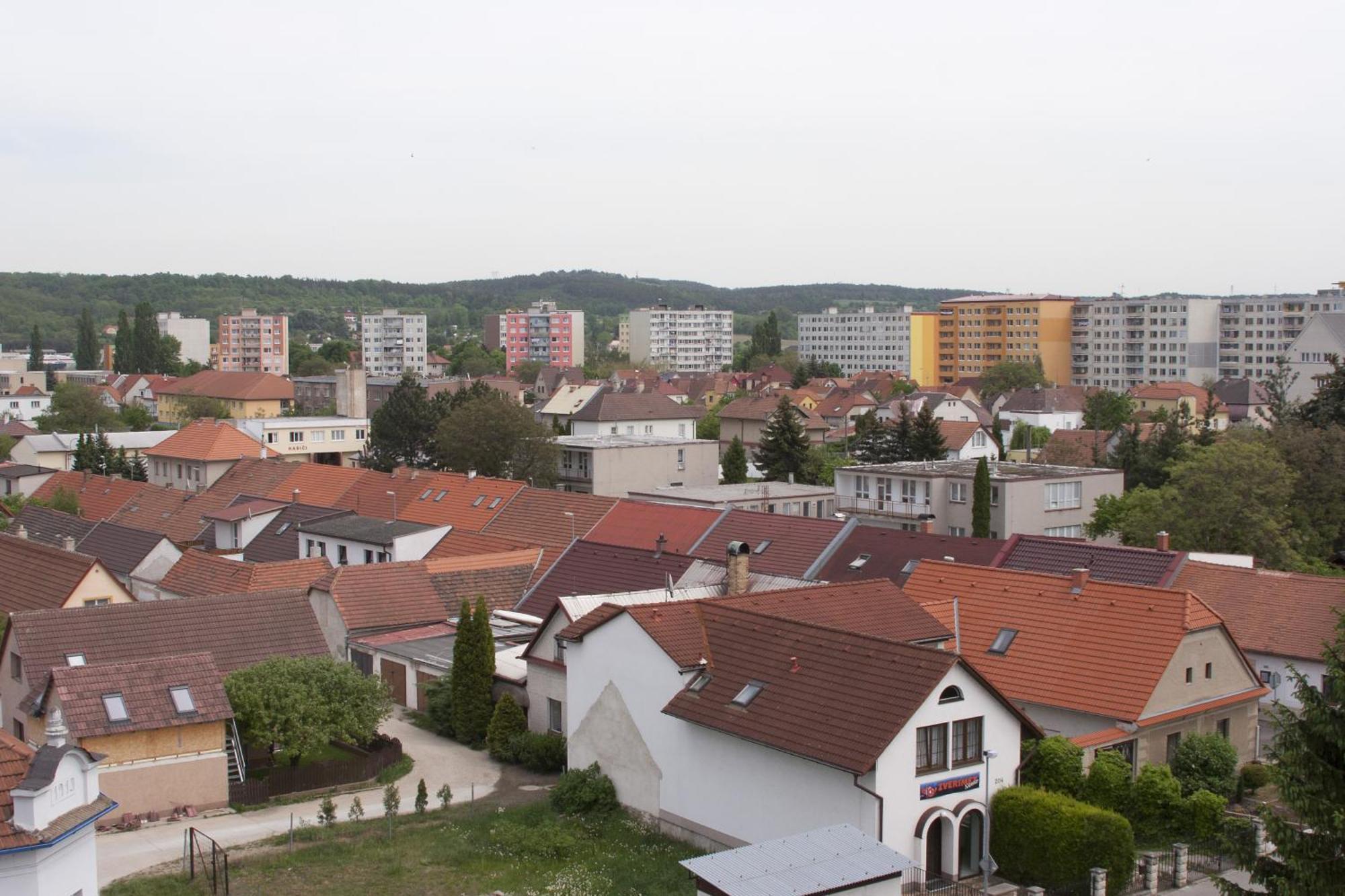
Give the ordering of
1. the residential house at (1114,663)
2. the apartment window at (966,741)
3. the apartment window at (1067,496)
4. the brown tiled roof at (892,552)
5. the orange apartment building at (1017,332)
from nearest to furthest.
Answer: the apartment window at (966,741), the residential house at (1114,663), the brown tiled roof at (892,552), the apartment window at (1067,496), the orange apartment building at (1017,332)

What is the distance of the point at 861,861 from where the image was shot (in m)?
17.6

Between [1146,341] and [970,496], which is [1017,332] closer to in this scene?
[1146,341]

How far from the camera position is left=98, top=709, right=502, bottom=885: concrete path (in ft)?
74.0

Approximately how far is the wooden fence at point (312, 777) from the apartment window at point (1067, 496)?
3416cm

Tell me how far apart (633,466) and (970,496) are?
61.2ft

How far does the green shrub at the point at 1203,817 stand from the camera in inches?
Answer: 887

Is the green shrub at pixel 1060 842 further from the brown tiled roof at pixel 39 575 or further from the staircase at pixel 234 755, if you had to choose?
the brown tiled roof at pixel 39 575

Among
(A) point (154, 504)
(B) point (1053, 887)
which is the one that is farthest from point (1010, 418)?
(B) point (1053, 887)

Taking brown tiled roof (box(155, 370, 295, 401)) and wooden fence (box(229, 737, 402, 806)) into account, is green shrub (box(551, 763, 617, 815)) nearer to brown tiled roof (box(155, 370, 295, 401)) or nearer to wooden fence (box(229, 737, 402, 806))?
wooden fence (box(229, 737, 402, 806))

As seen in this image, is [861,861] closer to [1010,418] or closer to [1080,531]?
[1080,531]

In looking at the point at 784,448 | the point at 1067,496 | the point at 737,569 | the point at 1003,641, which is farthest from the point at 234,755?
the point at 784,448

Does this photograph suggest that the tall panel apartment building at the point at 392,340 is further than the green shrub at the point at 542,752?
Yes

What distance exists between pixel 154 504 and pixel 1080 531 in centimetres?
3953

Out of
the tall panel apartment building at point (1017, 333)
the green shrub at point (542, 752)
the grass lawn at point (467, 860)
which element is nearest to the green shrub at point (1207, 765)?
the grass lawn at point (467, 860)
